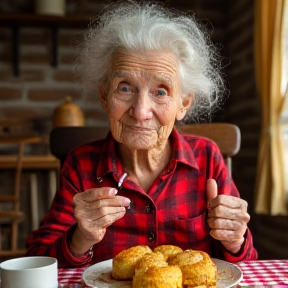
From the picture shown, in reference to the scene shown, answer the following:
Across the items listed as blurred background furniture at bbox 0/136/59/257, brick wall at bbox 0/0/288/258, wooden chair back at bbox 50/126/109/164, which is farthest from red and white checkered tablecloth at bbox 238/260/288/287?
brick wall at bbox 0/0/288/258

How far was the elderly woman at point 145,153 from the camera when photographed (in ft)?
4.00

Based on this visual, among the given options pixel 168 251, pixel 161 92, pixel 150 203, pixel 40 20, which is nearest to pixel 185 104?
pixel 161 92

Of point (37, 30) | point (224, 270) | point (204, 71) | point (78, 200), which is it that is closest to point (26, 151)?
point (37, 30)

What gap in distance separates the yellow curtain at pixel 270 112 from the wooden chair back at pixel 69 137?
4.42ft

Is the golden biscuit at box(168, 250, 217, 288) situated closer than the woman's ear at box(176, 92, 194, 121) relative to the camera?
Yes

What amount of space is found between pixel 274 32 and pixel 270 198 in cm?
90

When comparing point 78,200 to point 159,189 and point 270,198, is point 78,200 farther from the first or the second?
point 270,198

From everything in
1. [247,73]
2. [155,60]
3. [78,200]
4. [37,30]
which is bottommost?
[78,200]

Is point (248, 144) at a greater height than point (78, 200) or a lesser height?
greater

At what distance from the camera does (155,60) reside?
1.25 metres

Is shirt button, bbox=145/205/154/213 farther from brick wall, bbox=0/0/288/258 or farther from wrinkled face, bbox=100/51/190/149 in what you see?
brick wall, bbox=0/0/288/258

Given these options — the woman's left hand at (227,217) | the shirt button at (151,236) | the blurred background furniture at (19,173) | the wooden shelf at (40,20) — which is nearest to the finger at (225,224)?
the woman's left hand at (227,217)

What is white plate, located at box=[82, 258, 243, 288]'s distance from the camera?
857 mm

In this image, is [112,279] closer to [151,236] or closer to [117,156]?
[151,236]
